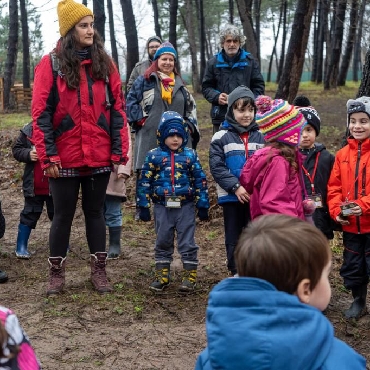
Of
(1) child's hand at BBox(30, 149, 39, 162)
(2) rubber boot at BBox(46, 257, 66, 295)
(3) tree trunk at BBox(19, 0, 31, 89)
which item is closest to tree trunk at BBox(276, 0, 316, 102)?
(1) child's hand at BBox(30, 149, 39, 162)

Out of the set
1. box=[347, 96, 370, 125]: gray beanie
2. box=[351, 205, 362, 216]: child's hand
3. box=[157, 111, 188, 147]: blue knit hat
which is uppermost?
box=[347, 96, 370, 125]: gray beanie

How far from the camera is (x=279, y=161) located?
12.8 feet

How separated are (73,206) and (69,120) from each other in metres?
0.71

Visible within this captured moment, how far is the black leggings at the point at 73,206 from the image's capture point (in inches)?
184

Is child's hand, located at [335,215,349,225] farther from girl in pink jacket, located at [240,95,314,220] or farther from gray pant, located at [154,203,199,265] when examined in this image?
gray pant, located at [154,203,199,265]

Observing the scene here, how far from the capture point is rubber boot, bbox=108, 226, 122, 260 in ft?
19.9

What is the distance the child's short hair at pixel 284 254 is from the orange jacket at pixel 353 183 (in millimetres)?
2469

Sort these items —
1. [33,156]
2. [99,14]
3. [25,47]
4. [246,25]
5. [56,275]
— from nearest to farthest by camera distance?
[56,275] < [33,156] < [246,25] < [99,14] < [25,47]

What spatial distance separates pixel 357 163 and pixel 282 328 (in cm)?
281

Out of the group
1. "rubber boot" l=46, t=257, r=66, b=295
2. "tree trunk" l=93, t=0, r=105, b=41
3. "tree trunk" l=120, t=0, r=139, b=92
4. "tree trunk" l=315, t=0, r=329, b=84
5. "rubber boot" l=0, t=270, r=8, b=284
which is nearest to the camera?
"rubber boot" l=46, t=257, r=66, b=295

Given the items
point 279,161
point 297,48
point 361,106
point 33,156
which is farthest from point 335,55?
point 279,161

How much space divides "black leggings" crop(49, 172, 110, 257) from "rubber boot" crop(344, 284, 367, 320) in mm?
2059

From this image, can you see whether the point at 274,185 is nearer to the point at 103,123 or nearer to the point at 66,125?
the point at 103,123

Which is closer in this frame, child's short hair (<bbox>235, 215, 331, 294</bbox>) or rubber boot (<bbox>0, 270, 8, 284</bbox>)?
child's short hair (<bbox>235, 215, 331, 294</bbox>)
